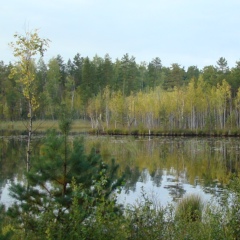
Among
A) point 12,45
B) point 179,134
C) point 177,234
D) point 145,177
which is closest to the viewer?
point 177,234

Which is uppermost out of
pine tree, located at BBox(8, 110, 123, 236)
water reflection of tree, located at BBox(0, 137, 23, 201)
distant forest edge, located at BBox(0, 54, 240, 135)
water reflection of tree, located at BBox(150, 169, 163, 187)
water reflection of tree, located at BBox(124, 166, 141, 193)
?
distant forest edge, located at BBox(0, 54, 240, 135)

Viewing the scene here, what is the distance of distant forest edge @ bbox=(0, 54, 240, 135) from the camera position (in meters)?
67.7

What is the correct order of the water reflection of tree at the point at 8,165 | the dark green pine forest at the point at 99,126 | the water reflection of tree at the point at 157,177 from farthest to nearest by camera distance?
the water reflection of tree at the point at 157,177, the water reflection of tree at the point at 8,165, the dark green pine forest at the point at 99,126

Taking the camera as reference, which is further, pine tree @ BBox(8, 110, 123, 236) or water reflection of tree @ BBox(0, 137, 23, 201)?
water reflection of tree @ BBox(0, 137, 23, 201)

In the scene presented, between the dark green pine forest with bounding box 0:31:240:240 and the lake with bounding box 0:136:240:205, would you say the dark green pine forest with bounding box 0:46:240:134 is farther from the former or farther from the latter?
the lake with bounding box 0:136:240:205

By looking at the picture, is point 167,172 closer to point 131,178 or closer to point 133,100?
point 131,178

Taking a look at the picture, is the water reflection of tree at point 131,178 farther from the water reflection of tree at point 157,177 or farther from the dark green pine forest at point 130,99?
the dark green pine forest at point 130,99

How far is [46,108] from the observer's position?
78438mm

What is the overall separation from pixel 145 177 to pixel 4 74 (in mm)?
64474

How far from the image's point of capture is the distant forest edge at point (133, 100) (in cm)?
6769

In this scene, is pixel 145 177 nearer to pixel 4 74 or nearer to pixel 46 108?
pixel 46 108

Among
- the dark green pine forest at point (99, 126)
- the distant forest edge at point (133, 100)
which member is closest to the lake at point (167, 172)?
the dark green pine forest at point (99, 126)

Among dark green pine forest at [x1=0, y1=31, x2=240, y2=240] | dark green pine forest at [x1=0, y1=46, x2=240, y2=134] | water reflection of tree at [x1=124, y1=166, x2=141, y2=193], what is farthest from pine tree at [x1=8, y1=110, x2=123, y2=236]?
dark green pine forest at [x1=0, y1=46, x2=240, y2=134]

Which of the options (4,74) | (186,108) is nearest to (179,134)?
(186,108)
